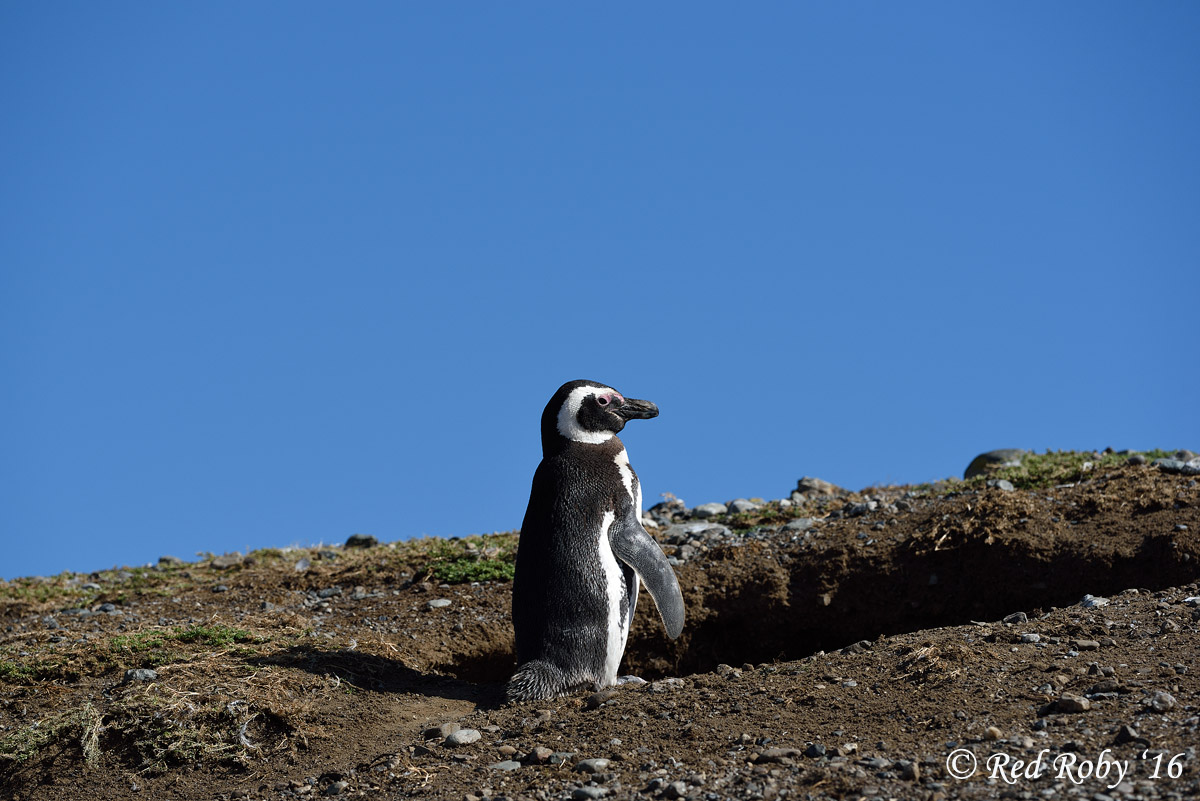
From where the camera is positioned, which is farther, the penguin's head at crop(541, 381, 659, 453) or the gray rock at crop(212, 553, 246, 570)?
the gray rock at crop(212, 553, 246, 570)

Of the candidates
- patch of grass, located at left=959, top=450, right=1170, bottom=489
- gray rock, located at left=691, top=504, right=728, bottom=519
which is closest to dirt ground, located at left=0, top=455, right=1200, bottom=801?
patch of grass, located at left=959, top=450, right=1170, bottom=489

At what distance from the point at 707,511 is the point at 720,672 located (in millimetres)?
5392

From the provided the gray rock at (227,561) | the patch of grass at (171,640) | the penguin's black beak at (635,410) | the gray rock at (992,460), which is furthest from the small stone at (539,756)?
the gray rock at (992,460)

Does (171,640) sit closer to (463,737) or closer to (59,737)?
(59,737)

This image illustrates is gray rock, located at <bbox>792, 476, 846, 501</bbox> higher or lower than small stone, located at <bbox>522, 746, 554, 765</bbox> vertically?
higher

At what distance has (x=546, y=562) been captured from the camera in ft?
23.1

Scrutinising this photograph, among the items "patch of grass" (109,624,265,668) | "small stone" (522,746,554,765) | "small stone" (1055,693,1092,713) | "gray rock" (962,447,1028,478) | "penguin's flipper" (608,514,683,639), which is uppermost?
"gray rock" (962,447,1028,478)

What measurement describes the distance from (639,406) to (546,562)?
1.41m

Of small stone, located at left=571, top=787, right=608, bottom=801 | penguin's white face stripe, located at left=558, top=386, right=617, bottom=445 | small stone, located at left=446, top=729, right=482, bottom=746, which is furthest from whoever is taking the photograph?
penguin's white face stripe, located at left=558, top=386, right=617, bottom=445

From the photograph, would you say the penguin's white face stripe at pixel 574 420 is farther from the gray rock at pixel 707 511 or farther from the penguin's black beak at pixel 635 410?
the gray rock at pixel 707 511

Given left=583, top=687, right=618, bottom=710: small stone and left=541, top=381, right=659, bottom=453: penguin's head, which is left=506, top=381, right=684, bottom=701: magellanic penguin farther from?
left=583, top=687, right=618, bottom=710: small stone

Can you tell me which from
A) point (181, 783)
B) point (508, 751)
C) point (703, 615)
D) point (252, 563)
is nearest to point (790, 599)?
point (703, 615)

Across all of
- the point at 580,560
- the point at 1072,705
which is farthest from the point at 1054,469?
the point at 1072,705

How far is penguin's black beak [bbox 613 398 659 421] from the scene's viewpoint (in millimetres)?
7715
